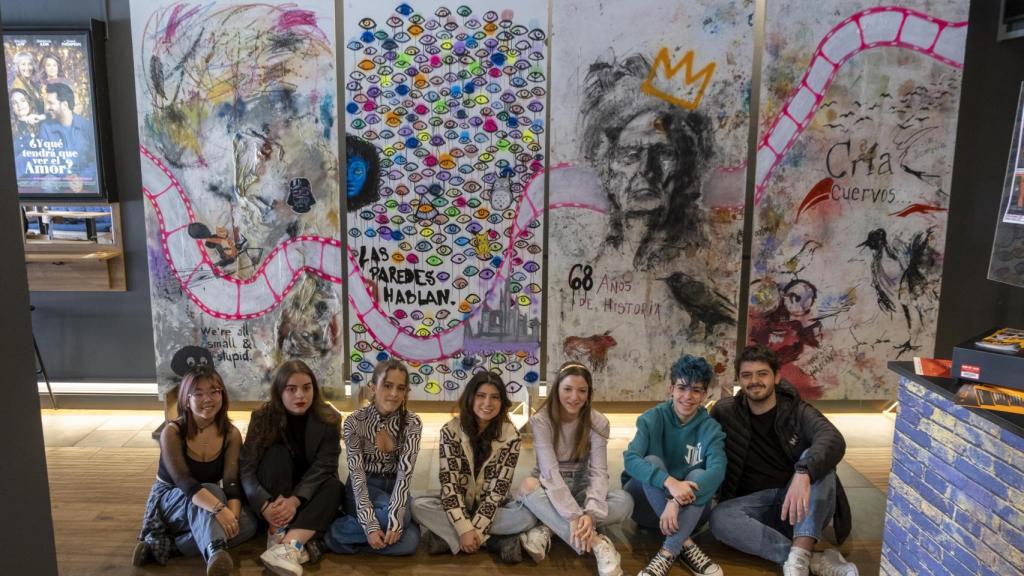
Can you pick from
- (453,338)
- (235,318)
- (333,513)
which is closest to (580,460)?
(333,513)

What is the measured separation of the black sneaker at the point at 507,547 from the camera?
9.45 ft

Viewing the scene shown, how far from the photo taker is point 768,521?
298cm

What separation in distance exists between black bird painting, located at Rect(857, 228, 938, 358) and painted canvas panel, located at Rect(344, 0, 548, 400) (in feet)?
6.20

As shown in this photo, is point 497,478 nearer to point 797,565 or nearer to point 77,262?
point 797,565

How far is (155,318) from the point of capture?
414 centimetres

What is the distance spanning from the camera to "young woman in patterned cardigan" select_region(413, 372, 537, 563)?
9.57 feet

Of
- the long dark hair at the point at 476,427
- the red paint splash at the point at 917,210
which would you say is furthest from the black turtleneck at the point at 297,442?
the red paint splash at the point at 917,210

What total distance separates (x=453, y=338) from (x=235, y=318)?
3.94ft

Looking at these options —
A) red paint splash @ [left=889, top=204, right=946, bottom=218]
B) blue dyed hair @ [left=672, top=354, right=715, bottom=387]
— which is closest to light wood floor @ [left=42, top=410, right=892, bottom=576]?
blue dyed hair @ [left=672, top=354, right=715, bottom=387]

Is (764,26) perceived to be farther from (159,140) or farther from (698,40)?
(159,140)

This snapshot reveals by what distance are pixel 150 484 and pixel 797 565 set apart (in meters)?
2.82

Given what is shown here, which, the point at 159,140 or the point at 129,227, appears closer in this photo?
the point at 159,140

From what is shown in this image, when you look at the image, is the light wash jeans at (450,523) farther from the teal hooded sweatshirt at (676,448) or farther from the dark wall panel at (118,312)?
the dark wall panel at (118,312)

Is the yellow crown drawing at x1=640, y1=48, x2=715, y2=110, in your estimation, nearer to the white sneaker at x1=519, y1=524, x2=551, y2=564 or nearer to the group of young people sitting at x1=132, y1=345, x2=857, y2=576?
the group of young people sitting at x1=132, y1=345, x2=857, y2=576
